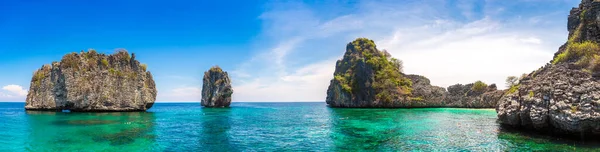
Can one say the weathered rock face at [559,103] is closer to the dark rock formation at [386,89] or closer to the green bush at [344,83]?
the dark rock formation at [386,89]

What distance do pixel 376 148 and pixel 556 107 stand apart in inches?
524

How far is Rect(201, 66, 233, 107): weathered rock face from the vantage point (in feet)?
360

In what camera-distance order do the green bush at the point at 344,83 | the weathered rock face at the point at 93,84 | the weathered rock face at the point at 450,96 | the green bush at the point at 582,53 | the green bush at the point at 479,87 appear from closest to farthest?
the green bush at the point at 582,53 < the weathered rock face at the point at 93,84 < the weathered rock face at the point at 450,96 < the green bush at the point at 479,87 < the green bush at the point at 344,83

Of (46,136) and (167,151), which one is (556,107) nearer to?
(167,151)

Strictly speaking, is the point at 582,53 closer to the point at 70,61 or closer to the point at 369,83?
the point at 369,83

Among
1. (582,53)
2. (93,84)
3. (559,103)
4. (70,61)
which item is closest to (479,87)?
(582,53)

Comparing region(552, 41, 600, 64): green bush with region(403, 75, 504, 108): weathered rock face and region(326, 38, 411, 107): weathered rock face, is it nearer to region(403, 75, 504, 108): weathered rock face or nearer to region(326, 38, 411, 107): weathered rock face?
region(403, 75, 504, 108): weathered rock face

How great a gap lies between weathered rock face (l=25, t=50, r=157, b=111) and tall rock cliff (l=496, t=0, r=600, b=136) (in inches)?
2632

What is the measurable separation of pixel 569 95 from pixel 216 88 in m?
101

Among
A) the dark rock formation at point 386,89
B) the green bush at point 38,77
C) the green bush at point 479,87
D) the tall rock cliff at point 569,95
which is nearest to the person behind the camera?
the tall rock cliff at point 569,95

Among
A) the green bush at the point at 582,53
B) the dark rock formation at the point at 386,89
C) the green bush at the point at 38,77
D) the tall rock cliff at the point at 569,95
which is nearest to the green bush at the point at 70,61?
the green bush at the point at 38,77

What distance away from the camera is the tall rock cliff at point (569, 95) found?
822 inches

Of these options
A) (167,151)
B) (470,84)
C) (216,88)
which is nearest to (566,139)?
(167,151)

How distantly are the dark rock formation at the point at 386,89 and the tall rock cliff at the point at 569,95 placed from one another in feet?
199
